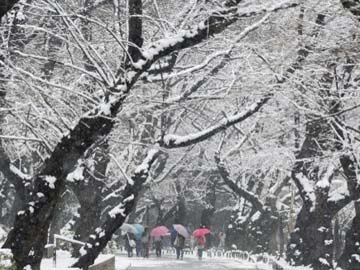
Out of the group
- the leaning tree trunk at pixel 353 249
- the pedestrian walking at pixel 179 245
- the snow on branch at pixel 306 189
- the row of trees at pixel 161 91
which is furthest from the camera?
the pedestrian walking at pixel 179 245

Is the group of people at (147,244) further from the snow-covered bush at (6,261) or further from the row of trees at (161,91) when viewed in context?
the snow-covered bush at (6,261)

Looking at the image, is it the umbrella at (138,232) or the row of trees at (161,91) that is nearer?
the row of trees at (161,91)

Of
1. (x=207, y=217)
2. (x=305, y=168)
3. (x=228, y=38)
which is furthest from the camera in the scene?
(x=207, y=217)

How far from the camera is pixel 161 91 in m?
14.0

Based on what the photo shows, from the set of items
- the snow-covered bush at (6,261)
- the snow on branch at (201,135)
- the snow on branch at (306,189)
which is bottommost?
the snow-covered bush at (6,261)

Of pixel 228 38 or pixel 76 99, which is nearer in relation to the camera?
pixel 228 38

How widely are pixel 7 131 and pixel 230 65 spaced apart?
647 cm

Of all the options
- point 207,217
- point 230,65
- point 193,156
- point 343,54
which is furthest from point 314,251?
point 207,217

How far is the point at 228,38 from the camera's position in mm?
13688

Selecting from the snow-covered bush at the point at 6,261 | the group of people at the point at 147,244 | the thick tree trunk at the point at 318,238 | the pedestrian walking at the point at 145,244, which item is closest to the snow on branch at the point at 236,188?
the group of people at the point at 147,244

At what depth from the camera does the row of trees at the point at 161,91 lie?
10.7 metres

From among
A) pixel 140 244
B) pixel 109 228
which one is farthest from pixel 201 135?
pixel 140 244

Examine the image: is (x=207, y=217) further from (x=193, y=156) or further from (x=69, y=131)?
(x=69, y=131)

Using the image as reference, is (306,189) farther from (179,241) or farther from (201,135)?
(179,241)
